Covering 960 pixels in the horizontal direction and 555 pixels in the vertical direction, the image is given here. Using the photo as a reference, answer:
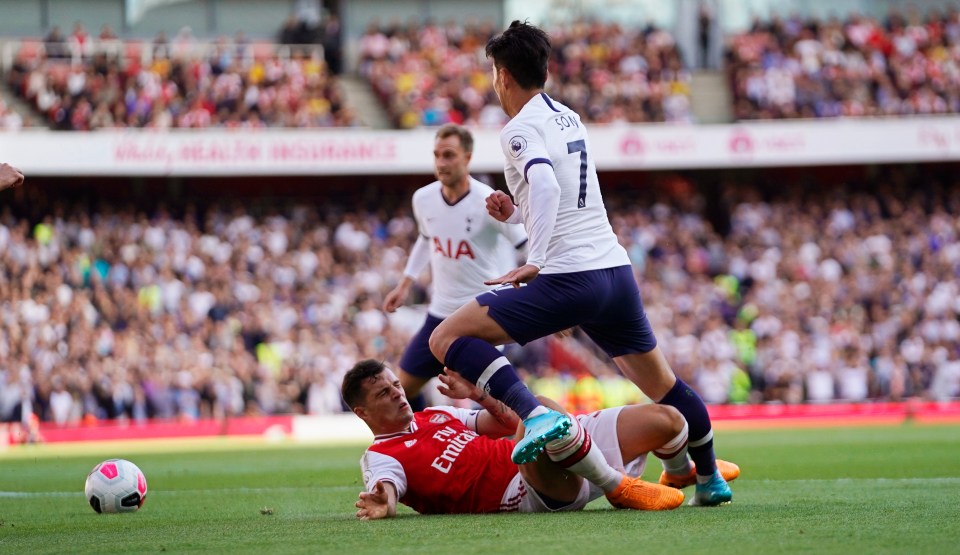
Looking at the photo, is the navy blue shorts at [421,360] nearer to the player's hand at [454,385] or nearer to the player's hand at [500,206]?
the player's hand at [500,206]

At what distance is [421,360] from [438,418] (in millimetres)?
2117

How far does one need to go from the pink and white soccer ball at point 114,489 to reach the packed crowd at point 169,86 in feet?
58.8

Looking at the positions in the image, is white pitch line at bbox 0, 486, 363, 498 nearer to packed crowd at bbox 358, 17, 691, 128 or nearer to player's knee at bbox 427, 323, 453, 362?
player's knee at bbox 427, 323, 453, 362

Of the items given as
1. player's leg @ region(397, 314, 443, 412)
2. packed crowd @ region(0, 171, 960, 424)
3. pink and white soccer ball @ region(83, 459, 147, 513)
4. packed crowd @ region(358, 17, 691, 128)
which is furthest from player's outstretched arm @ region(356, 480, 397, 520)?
packed crowd @ region(358, 17, 691, 128)

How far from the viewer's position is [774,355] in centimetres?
2372

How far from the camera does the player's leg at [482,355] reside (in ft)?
19.9

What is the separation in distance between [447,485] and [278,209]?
2099cm

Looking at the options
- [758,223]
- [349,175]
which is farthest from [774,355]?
[349,175]

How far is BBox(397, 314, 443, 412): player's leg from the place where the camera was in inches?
347

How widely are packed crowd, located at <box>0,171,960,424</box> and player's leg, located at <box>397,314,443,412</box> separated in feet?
42.1

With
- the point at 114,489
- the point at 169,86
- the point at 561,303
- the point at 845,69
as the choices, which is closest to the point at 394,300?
the point at 114,489

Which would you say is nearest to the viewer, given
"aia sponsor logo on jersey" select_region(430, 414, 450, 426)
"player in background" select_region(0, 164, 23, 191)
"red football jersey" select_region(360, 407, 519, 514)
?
"player in background" select_region(0, 164, 23, 191)

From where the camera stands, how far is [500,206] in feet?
21.6

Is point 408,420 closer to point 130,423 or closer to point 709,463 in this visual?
point 709,463
